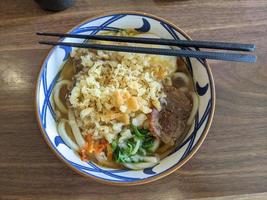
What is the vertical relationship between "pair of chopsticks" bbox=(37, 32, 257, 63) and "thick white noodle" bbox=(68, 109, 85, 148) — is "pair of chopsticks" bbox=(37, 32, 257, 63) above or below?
above

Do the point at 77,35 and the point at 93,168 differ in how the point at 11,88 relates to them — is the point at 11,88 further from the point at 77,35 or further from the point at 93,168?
the point at 93,168

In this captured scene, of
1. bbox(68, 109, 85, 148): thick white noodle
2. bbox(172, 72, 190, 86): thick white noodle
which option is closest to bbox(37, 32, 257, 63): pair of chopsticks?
bbox(172, 72, 190, 86): thick white noodle

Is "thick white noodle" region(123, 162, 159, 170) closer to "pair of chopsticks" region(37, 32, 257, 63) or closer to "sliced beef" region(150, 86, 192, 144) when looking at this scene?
"sliced beef" region(150, 86, 192, 144)

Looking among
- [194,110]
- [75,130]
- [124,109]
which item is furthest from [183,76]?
[75,130]

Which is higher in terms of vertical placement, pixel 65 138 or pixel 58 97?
pixel 58 97

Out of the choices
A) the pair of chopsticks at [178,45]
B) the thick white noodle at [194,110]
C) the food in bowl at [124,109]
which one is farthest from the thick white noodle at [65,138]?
the thick white noodle at [194,110]

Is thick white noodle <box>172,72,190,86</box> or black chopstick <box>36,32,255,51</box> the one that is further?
thick white noodle <box>172,72,190,86</box>

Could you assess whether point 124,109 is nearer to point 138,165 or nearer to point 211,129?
point 138,165
